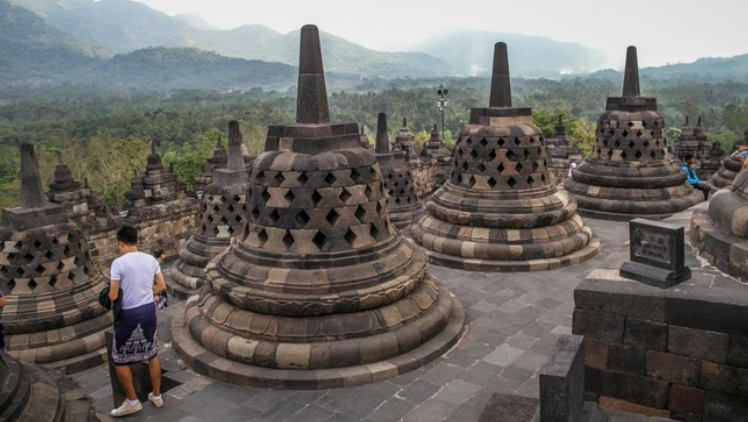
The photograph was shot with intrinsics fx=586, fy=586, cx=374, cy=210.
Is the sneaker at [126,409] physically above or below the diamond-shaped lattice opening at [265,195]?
below

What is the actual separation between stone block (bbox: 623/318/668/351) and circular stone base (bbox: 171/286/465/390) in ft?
6.86

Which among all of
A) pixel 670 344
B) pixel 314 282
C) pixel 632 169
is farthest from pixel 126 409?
pixel 632 169

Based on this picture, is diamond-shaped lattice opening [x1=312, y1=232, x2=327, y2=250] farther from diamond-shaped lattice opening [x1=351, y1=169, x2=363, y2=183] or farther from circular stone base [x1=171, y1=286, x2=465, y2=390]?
circular stone base [x1=171, y1=286, x2=465, y2=390]

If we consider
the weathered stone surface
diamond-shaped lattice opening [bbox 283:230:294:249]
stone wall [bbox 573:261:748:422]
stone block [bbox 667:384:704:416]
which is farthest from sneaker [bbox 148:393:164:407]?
stone block [bbox 667:384:704:416]

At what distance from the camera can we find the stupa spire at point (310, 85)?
6789mm

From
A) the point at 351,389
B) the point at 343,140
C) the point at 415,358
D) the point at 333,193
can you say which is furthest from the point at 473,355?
the point at 343,140

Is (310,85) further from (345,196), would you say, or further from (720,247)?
(720,247)

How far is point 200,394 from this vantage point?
5918 mm

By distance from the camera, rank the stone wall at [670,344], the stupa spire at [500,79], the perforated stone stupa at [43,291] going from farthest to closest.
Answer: the stupa spire at [500,79], the perforated stone stupa at [43,291], the stone wall at [670,344]

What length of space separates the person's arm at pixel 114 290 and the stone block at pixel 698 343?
4.93 m

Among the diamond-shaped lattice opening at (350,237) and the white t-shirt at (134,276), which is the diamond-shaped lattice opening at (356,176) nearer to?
the diamond-shaped lattice opening at (350,237)

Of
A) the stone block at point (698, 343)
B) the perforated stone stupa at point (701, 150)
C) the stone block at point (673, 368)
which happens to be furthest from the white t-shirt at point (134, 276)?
the perforated stone stupa at point (701, 150)

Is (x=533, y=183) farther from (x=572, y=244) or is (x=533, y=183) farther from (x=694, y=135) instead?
(x=694, y=135)

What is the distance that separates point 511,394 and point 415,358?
1.17m
